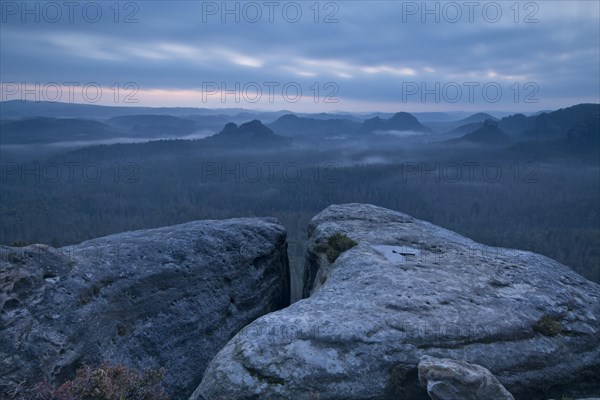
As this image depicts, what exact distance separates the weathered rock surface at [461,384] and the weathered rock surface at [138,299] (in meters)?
9.89

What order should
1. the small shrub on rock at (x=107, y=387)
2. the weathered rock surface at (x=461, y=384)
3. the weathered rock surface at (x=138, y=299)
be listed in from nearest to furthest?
the weathered rock surface at (x=461, y=384) → the small shrub on rock at (x=107, y=387) → the weathered rock surface at (x=138, y=299)

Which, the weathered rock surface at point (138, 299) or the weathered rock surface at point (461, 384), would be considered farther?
the weathered rock surface at point (138, 299)

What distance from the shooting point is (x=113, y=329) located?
14.7 m

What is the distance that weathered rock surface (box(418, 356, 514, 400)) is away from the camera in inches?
350

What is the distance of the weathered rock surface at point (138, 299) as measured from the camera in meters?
13.0

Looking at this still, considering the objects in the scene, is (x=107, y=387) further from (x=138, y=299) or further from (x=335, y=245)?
(x=335, y=245)

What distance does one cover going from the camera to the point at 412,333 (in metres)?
11.7

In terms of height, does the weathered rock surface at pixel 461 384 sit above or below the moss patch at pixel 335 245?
below

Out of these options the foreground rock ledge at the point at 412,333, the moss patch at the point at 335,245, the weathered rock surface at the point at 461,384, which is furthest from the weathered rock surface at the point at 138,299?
the weathered rock surface at the point at 461,384

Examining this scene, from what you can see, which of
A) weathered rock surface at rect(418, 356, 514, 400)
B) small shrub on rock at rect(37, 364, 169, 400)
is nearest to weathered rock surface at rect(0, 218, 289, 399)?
small shrub on rock at rect(37, 364, 169, 400)

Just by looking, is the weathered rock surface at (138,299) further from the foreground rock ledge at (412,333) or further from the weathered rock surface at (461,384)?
the weathered rock surface at (461,384)

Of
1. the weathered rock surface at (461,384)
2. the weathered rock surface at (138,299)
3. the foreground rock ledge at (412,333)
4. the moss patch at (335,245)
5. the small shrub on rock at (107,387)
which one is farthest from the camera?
the moss patch at (335,245)

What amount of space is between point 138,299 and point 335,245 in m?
8.23

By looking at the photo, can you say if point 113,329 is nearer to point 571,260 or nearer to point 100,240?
point 100,240
